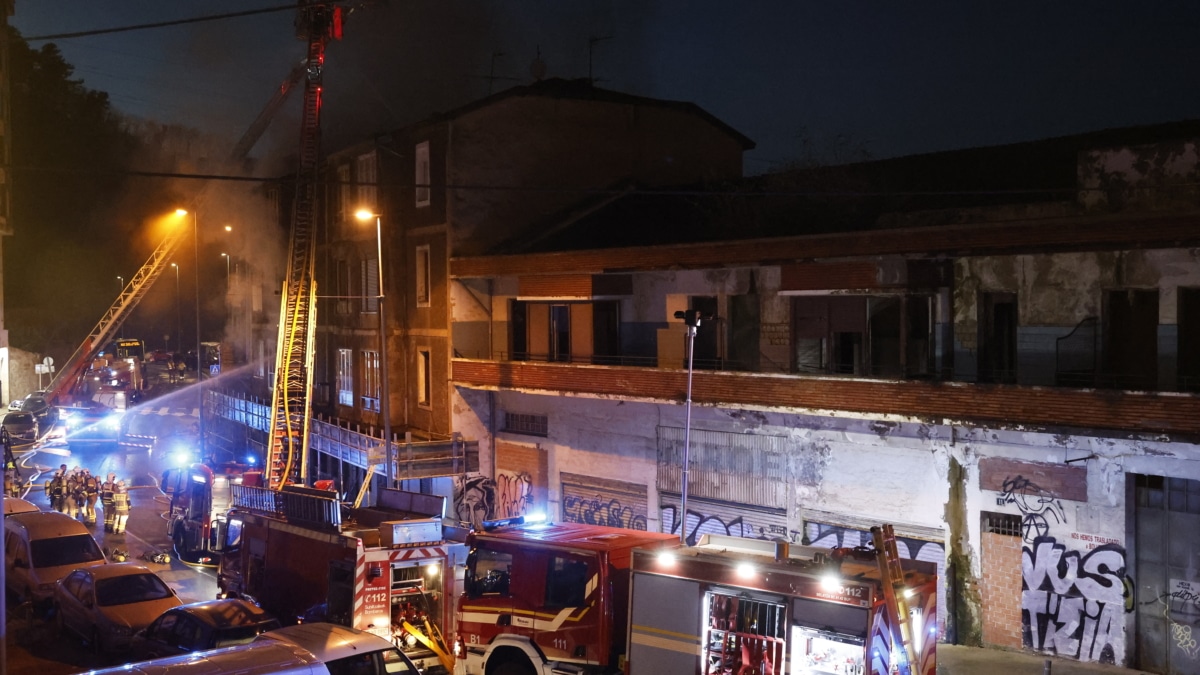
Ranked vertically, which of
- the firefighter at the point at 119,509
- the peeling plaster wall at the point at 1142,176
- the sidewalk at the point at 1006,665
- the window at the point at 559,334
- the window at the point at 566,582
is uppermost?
the peeling plaster wall at the point at 1142,176

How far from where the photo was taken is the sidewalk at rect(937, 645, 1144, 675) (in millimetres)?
15023

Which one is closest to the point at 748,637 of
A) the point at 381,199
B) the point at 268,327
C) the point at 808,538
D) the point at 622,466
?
the point at 808,538

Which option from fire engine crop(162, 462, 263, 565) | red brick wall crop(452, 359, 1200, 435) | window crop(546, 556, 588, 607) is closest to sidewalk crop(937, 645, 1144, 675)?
red brick wall crop(452, 359, 1200, 435)

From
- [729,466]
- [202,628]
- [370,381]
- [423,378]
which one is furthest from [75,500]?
[729,466]

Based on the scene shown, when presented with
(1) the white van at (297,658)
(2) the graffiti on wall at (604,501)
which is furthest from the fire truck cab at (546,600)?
(2) the graffiti on wall at (604,501)

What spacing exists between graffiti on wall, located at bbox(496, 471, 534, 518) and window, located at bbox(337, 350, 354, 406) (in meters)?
10.2

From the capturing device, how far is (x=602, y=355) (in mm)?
24500

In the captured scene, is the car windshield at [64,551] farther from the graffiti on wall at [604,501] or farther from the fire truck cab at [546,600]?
the graffiti on wall at [604,501]

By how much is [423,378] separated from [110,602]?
45.2 feet

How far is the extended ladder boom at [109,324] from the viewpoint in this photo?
1743 inches

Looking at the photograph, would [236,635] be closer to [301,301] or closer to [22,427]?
[301,301]

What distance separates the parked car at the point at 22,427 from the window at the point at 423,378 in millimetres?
21844

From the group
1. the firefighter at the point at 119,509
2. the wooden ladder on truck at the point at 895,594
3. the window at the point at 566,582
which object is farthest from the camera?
the firefighter at the point at 119,509

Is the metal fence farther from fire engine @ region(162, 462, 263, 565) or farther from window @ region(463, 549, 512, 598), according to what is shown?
fire engine @ region(162, 462, 263, 565)
